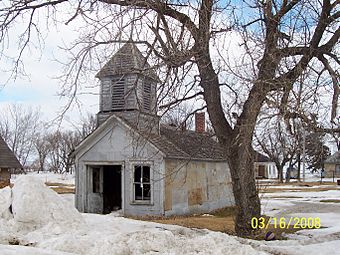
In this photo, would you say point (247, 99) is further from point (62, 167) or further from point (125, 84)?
point (62, 167)

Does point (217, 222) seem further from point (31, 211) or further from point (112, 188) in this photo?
point (31, 211)

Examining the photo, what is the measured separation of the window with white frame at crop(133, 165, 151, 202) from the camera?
719 inches

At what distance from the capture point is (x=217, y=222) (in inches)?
599

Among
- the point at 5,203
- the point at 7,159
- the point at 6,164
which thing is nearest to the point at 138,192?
the point at 5,203

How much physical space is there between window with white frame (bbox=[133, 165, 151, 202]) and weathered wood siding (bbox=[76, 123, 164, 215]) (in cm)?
29

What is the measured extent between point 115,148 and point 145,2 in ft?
36.2

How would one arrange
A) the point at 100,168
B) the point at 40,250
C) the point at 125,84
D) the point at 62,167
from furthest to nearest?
the point at 62,167 < the point at 100,168 < the point at 125,84 < the point at 40,250

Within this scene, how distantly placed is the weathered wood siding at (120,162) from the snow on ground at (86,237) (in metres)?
8.30

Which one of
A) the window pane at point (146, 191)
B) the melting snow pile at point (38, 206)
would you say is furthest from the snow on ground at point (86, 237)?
the window pane at point (146, 191)

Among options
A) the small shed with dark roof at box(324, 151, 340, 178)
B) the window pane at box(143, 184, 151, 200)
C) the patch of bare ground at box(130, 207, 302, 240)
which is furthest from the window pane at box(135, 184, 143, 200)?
the small shed with dark roof at box(324, 151, 340, 178)

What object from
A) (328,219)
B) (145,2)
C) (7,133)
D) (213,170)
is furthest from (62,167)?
(145,2)

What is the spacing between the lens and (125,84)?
18.4 meters

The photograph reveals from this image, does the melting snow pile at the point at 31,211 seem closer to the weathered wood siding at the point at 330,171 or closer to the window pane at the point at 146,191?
the window pane at the point at 146,191

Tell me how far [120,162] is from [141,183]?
52.4 inches
